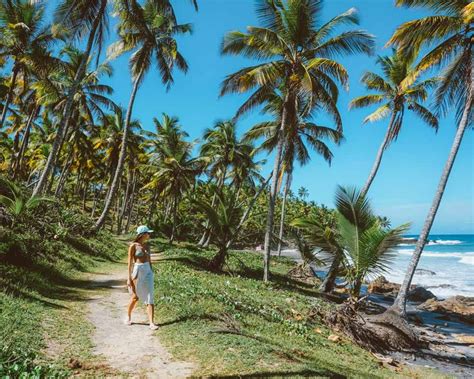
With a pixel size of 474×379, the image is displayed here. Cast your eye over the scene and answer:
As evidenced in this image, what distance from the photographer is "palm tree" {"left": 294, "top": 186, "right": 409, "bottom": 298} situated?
921 centimetres

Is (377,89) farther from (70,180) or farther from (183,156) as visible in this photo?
(70,180)

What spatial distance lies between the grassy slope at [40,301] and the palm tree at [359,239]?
21.8ft

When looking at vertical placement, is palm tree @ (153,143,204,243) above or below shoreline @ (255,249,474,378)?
above

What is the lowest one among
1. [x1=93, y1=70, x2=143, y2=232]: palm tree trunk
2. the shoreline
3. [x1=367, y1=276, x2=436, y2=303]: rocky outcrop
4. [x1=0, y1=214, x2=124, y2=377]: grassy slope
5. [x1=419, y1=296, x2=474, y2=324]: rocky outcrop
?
the shoreline

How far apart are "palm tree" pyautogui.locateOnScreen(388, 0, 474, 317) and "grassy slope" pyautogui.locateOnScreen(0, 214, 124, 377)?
9.17 m

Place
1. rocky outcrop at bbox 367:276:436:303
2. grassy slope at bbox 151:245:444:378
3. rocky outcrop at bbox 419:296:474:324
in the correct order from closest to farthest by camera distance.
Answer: grassy slope at bbox 151:245:444:378 < rocky outcrop at bbox 419:296:474:324 < rocky outcrop at bbox 367:276:436:303

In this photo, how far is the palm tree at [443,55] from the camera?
11352 mm

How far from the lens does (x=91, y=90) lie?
75.5 feet

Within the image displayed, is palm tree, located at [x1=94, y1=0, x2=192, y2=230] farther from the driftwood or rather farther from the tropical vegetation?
the driftwood

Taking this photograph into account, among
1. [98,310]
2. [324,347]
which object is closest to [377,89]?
[324,347]

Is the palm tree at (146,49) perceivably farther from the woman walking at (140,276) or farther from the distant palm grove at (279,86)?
the woman walking at (140,276)

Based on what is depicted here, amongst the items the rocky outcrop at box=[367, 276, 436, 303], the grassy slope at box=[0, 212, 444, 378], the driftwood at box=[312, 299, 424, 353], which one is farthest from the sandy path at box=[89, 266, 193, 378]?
the rocky outcrop at box=[367, 276, 436, 303]

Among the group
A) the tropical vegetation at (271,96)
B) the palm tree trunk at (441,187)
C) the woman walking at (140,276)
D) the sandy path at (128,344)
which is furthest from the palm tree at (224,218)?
the woman walking at (140,276)

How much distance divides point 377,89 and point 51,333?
18.1m
